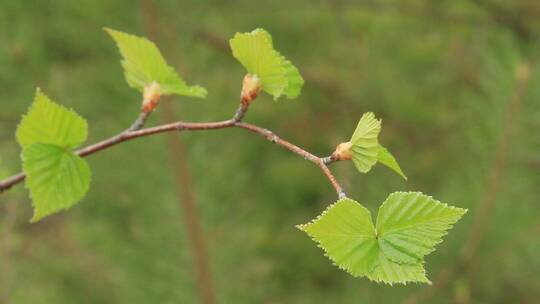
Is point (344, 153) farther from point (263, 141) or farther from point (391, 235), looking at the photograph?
point (263, 141)

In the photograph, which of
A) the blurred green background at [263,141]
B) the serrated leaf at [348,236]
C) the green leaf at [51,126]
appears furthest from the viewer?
the blurred green background at [263,141]

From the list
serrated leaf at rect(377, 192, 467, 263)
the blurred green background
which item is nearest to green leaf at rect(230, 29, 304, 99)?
serrated leaf at rect(377, 192, 467, 263)

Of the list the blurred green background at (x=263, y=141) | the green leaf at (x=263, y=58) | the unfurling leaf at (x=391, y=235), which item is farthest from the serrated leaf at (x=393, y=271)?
the blurred green background at (x=263, y=141)

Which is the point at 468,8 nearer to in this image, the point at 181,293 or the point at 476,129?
the point at 476,129

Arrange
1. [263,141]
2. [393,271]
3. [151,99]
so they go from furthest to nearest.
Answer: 1. [263,141]
2. [151,99]
3. [393,271]

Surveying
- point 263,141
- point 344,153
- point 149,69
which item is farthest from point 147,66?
point 263,141

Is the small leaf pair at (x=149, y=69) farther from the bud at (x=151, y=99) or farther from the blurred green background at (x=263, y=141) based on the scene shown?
the blurred green background at (x=263, y=141)
